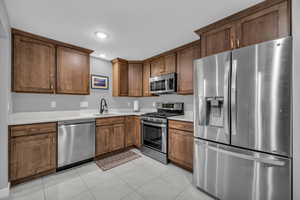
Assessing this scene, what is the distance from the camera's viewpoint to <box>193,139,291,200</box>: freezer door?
122cm

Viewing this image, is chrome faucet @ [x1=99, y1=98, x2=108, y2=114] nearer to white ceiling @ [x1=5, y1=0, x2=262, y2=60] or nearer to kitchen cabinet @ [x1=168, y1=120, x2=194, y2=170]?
white ceiling @ [x1=5, y1=0, x2=262, y2=60]

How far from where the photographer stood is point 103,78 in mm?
3561

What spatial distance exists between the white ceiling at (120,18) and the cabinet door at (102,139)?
180 centimetres

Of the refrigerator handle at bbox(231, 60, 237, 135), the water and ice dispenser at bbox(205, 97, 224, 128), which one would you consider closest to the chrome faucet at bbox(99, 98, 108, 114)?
the water and ice dispenser at bbox(205, 97, 224, 128)

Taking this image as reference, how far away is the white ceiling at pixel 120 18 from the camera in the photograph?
5.05 ft

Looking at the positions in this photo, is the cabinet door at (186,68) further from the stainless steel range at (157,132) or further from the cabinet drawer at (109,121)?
the cabinet drawer at (109,121)

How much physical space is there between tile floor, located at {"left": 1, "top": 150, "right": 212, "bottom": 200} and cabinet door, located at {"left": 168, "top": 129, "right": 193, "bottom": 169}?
0.19 m

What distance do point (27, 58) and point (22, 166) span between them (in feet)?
5.69

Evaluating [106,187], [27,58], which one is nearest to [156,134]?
[106,187]

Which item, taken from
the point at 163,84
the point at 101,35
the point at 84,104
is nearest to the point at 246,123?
the point at 163,84

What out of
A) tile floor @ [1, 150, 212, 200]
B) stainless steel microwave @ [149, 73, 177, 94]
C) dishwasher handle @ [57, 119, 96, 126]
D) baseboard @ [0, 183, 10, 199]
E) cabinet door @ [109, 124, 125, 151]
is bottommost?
tile floor @ [1, 150, 212, 200]

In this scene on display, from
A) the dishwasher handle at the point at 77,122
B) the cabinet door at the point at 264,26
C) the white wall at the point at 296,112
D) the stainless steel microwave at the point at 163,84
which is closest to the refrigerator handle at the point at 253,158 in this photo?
the white wall at the point at 296,112

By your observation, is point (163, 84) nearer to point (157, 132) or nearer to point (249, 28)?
point (157, 132)

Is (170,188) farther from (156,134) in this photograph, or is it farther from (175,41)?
(175,41)
